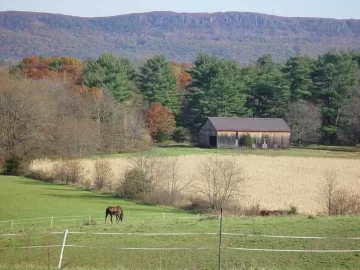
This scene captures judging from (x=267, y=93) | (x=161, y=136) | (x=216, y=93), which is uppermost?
(x=267, y=93)

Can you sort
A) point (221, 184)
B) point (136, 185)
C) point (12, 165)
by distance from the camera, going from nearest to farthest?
point (221, 184) → point (136, 185) → point (12, 165)

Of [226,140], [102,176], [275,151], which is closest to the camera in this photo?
[102,176]

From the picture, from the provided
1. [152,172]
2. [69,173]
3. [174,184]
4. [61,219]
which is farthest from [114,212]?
[69,173]

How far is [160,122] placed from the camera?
77.8m

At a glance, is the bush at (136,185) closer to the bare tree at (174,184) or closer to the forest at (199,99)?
the bare tree at (174,184)

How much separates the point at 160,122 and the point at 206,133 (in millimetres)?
5867

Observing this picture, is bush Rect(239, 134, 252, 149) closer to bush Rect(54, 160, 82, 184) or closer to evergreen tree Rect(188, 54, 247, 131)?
evergreen tree Rect(188, 54, 247, 131)

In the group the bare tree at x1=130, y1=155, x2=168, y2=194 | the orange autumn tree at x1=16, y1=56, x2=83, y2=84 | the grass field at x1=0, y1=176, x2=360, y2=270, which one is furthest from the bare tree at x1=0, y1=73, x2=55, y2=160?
the orange autumn tree at x1=16, y1=56, x2=83, y2=84

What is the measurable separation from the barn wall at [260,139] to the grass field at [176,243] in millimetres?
41342

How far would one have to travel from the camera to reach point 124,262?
19.1 m

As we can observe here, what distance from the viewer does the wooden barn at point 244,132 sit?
74.8 meters

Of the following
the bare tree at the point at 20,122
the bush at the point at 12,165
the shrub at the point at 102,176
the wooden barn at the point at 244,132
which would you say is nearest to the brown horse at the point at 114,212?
the shrub at the point at 102,176

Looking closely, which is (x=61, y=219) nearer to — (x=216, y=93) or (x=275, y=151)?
(x=275, y=151)

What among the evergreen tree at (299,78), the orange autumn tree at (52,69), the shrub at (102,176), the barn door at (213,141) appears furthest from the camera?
the orange autumn tree at (52,69)
